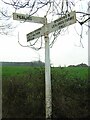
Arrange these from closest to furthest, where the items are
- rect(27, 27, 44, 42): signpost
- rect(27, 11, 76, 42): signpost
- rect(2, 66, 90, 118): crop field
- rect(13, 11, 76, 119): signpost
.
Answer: rect(27, 11, 76, 42): signpost → rect(13, 11, 76, 119): signpost → rect(27, 27, 44, 42): signpost → rect(2, 66, 90, 118): crop field

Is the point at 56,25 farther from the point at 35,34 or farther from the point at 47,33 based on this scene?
the point at 35,34

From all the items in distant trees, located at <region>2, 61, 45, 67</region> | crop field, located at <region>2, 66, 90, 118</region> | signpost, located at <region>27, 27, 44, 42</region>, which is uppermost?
signpost, located at <region>27, 27, 44, 42</region>

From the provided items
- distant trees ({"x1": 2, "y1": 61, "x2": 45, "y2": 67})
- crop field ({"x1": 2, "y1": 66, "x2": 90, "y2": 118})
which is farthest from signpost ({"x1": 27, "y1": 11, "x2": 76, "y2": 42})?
crop field ({"x1": 2, "y1": 66, "x2": 90, "y2": 118})

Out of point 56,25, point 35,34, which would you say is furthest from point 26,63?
point 56,25

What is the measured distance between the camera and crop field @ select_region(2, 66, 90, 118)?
7.09 m

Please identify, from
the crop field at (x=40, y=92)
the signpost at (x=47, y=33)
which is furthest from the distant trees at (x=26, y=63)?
the signpost at (x=47, y=33)

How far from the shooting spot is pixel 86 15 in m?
5.95

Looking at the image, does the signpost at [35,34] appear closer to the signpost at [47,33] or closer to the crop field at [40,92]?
the signpost at [47,33]

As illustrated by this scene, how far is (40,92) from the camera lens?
7402 millimetres

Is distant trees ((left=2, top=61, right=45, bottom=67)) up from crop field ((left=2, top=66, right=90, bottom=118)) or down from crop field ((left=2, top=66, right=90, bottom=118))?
up

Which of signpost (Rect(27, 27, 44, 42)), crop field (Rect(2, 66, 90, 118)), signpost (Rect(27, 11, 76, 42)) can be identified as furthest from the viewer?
crop field (Rect(2, 66, 90, 118))

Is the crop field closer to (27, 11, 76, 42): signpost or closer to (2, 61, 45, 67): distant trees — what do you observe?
(2, 61, 45, 67): distant trees

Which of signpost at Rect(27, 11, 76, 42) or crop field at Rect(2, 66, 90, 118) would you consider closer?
signpost at Rect(27, 11, 76, 42)

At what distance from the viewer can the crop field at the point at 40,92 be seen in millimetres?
7090
